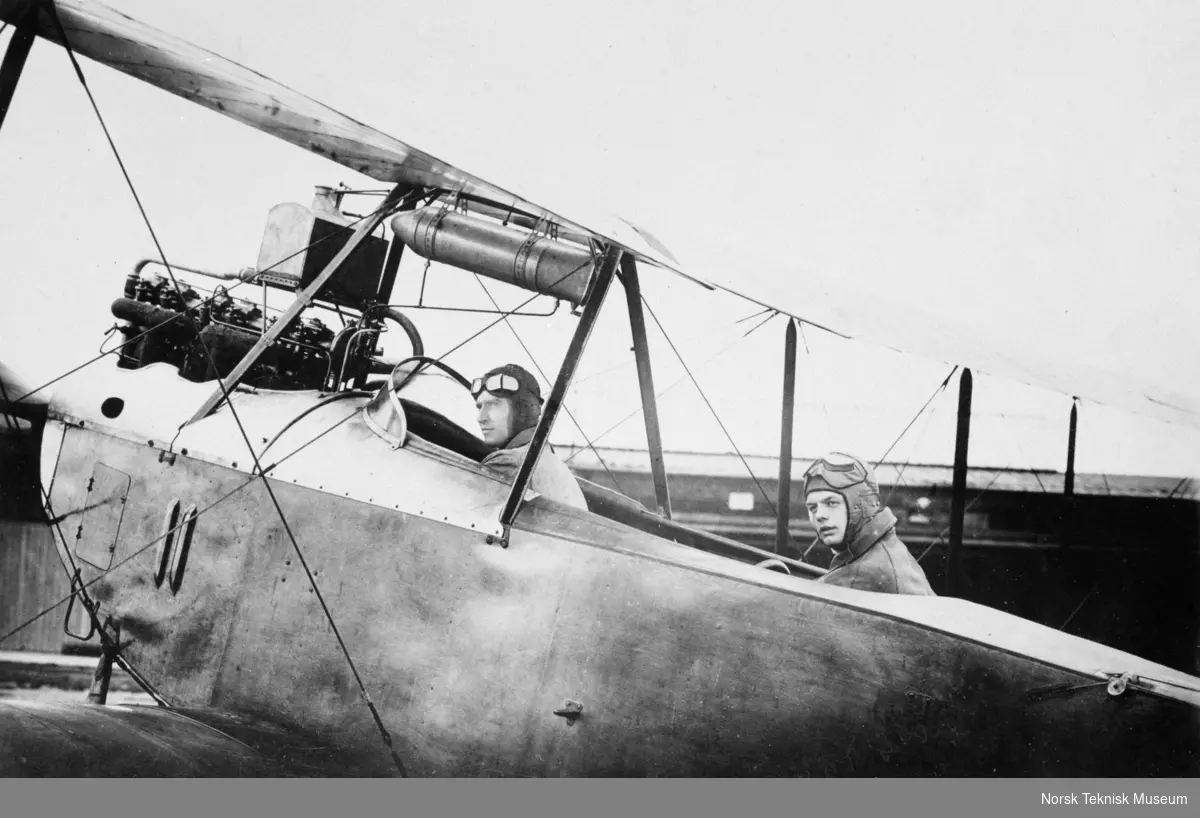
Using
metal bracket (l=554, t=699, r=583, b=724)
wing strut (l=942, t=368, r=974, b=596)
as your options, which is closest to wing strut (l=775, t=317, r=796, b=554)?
wing strut (l=942, t=368, r=974, b=596)

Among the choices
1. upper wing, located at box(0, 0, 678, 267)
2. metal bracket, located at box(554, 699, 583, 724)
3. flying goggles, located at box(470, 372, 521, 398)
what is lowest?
metal bracket, located at box(554, 699, 583, 724)

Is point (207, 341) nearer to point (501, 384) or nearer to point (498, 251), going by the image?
point (498, 251)

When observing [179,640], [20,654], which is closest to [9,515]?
[179,640]

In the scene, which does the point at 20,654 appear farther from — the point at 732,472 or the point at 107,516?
the point at 732,472

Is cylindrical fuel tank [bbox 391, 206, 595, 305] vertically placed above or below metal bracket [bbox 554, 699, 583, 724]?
above

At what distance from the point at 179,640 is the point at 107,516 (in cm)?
72

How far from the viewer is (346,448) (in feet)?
9.39

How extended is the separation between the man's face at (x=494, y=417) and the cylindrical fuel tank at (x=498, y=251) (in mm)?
529

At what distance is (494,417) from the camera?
2.98 m

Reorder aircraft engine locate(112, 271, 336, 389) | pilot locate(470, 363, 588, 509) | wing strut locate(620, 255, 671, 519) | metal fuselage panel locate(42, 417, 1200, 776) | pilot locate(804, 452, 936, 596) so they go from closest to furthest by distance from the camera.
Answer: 1. metal fuselage panel locate(42, 417, 1200, 776)
2. pilot locate(804, 452, 936, 596)
3. pilot locate(470, 363, 588, 509)
4. wing strut locate(620, 255, 671, 519)
5. aircraft engine locate(112, 271, 336, 389)

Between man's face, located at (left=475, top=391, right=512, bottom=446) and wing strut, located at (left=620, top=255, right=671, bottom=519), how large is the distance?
699 millimetres

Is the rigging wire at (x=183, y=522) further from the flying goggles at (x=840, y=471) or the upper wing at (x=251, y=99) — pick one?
the flying goggles at (x=840, y=471)

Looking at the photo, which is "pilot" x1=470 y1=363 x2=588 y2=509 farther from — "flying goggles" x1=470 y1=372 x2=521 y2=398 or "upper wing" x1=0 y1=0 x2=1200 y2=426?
"upper wing" x1=0 y1=0 x2=1200 y2=426

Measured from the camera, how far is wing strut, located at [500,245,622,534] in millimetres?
2436
